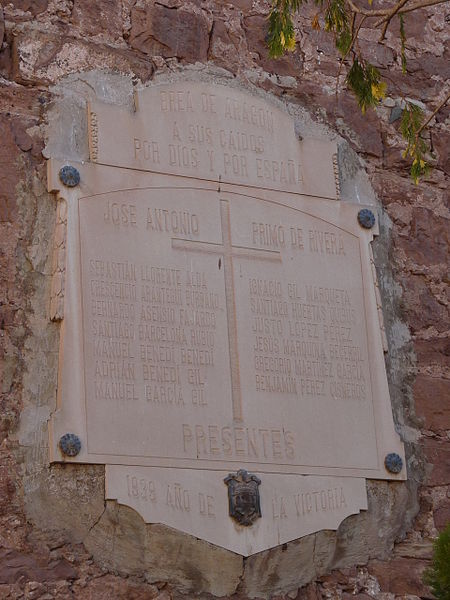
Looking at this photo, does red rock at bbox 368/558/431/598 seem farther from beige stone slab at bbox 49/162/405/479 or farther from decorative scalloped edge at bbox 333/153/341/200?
decorative scalloped edge at bbox 333/153/341/200

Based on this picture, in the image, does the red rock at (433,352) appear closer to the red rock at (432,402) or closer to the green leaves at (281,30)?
the red rock at (432,402)

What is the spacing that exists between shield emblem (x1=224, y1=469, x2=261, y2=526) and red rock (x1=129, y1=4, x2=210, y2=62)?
1803 millimetres

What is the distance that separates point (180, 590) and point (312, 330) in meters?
1.18

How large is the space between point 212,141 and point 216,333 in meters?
0.83

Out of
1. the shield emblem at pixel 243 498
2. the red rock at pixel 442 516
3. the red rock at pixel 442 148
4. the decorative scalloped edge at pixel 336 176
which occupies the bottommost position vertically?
the red rock at pixel 442 516

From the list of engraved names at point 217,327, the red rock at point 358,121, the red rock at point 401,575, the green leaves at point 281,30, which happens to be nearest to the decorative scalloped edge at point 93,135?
the list of engraved names at point 217,327

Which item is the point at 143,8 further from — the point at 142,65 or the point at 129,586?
the point at 129,586

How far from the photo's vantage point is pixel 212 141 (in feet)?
18.9

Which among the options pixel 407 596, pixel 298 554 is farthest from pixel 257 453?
pixel 407 596

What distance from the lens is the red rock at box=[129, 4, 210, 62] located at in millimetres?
5875

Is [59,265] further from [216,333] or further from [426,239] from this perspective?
[426,239]

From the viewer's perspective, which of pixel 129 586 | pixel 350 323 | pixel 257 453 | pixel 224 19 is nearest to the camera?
pixel 129 586

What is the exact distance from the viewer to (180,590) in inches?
199

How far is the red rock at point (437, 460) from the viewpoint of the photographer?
577cm
